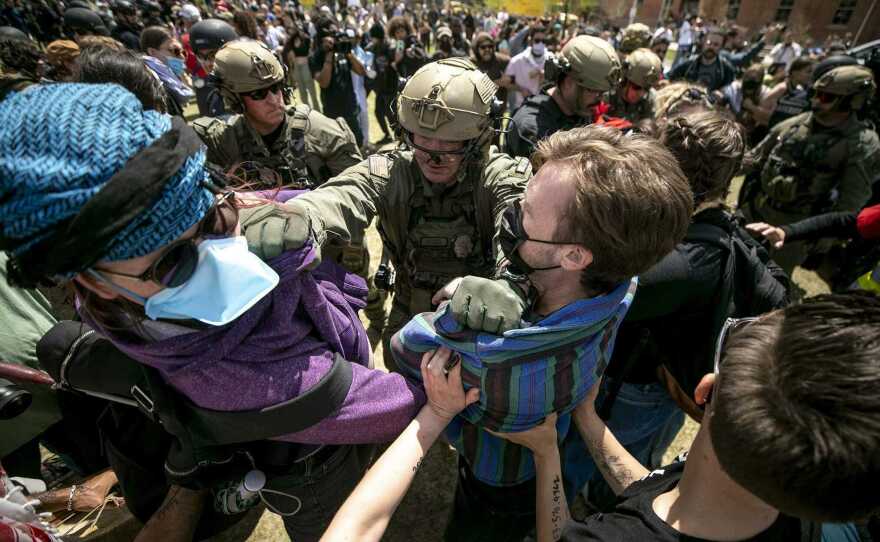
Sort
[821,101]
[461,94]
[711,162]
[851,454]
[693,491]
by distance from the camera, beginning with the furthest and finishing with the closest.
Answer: [821,101]
[461,94]
[711,162]
[693,491]
[851,454]

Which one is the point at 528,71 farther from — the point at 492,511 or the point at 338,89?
the point at 492,511

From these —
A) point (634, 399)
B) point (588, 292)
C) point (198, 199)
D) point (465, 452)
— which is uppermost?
point (198, 199)

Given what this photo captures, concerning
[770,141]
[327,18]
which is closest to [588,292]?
[770,141]

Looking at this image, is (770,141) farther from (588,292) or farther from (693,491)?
(693,491)

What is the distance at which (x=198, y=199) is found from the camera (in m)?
1.08

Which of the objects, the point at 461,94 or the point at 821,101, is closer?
the point at 461,94

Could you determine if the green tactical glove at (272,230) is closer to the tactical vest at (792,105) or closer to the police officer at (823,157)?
the police officer at (823,157)

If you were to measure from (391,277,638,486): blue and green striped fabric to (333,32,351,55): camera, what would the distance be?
641 centimetres

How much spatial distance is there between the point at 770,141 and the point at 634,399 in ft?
12.7

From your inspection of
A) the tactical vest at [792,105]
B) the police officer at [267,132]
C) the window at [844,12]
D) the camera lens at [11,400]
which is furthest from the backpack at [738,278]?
the window at [844,12]

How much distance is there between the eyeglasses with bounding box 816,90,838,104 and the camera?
3.70 metres

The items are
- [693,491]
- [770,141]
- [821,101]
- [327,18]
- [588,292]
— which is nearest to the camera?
[693,491]

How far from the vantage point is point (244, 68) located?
3.00 m

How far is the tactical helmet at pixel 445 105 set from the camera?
7.10ft
